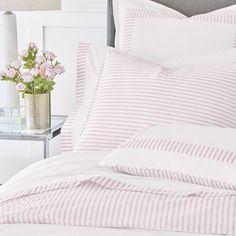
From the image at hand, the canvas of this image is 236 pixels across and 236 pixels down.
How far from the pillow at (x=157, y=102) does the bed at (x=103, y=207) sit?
0.45m

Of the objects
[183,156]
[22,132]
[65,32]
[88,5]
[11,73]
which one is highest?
[88,5]

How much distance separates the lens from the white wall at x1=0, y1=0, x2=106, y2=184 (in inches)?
130

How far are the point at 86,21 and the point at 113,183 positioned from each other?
1811 mm

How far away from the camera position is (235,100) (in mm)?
2252

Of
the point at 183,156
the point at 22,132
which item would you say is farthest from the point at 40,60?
the point at 183,156

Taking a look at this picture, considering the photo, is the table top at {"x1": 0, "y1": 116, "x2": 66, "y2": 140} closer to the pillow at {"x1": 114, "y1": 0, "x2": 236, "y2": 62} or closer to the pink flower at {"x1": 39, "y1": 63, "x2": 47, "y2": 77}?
the pink flower at {"x1": 39, "y1": 63, "x2": 47, "y2": 77}

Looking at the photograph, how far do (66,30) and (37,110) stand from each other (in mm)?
772

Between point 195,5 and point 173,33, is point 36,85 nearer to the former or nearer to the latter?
point 173,33

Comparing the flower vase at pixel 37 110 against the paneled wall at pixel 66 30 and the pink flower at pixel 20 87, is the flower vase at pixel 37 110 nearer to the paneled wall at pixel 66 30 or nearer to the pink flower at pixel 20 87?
the pink flower at pixel 20 87

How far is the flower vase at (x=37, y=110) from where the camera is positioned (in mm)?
2719

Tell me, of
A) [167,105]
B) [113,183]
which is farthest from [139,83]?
[113,183]

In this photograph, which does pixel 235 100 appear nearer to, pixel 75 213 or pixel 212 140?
pixel 212 140

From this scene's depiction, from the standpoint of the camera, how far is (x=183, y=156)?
5.98 feet

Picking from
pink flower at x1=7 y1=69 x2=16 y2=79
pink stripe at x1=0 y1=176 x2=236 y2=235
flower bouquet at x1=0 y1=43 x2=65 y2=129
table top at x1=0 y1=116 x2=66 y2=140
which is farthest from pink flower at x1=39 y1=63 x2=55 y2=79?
pink stripe at x1=0 y1=176 x2=236 y2=235
